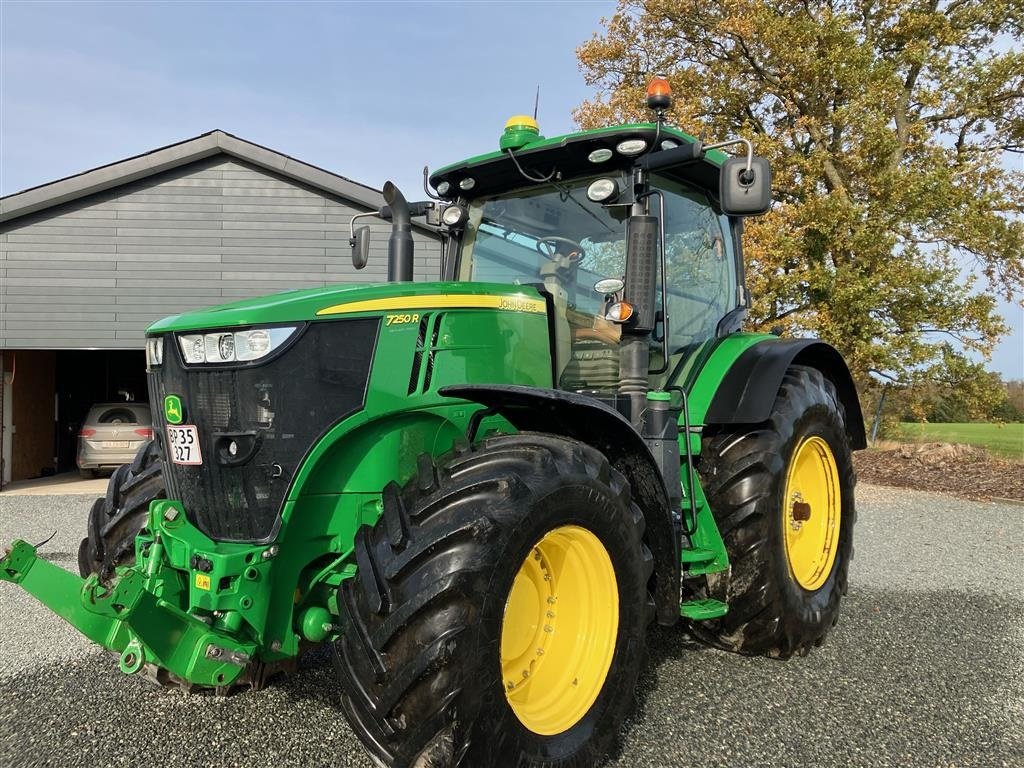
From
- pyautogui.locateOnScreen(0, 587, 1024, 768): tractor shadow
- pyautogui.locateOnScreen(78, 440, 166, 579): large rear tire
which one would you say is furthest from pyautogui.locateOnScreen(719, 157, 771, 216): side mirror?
pyautogui.locateOnScreen(78, 440, 166, 579): large rear tire

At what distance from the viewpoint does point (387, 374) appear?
2.64 m

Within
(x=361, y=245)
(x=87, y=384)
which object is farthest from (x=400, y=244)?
(x=87, y=384)

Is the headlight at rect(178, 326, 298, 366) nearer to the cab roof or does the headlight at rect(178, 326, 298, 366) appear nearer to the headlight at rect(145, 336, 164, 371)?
the headlight at rect(145, 336, 164, 371)

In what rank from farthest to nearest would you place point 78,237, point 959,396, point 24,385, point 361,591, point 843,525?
point 24,385, point 959,396, point 78,237, point 843,525, point 361,591

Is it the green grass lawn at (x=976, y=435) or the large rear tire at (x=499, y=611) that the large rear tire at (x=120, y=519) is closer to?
the large rear tire at (x=499, y=611)

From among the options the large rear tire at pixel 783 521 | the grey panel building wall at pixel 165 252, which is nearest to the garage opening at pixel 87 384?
the grey panel building wall at pixel 165 252

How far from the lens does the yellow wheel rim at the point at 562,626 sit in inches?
100

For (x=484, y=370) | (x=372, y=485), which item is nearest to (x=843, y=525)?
(x=484, y=370)

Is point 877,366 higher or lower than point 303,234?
lower

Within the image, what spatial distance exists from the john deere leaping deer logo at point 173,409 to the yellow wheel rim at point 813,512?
2.84m

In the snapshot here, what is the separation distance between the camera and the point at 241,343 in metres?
2.48

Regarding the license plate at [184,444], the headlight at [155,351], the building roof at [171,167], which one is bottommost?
the license plate at [184,444]

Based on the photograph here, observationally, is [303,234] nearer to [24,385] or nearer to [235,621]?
[24,385]

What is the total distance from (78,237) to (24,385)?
3630mm
